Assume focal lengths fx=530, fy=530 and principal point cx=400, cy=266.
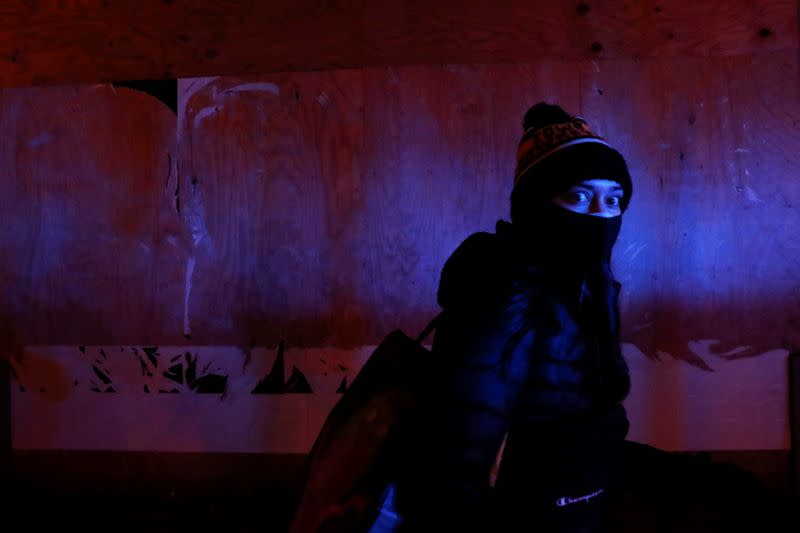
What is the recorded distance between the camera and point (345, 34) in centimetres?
248

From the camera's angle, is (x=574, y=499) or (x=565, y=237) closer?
(x=574, y=499)

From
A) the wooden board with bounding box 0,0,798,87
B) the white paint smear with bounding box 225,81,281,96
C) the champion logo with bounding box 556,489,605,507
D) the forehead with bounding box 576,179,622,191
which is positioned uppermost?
the wooden board with bounding box 0,0,798,87

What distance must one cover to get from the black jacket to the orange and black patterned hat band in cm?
21

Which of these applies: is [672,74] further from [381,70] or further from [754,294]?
[381,70]

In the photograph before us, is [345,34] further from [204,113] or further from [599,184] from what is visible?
[599,184]

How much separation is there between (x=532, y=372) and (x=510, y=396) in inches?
3.5

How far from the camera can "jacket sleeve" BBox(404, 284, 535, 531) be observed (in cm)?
94

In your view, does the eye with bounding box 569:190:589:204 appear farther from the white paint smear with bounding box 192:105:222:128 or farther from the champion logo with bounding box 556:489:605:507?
the white paint smear with bounding box 192:105:222:128

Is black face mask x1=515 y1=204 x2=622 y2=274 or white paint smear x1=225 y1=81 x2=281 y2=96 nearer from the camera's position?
black face mask x1=515 y1=204 x2=622 y2=274

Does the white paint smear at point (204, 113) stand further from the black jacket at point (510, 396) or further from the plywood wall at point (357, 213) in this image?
the black jacket at point (510, 396)

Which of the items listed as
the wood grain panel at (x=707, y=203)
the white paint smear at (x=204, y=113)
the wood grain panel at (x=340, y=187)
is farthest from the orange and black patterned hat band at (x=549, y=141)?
the white paint smear at (x=204, y=113)

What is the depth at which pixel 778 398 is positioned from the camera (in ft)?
7.76

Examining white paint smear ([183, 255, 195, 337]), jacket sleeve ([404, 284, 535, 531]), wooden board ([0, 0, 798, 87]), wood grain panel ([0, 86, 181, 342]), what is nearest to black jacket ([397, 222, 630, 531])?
jacket sleeve ([404, 284, 535, 531])

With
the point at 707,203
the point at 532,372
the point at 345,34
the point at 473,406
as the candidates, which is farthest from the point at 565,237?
the point at 345,34
